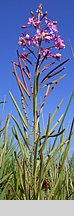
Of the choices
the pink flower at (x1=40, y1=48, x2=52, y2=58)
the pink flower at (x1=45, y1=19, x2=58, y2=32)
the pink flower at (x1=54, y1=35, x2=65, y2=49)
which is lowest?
the pink flower at (x1=40, y1=48, x2=52, y2=58)

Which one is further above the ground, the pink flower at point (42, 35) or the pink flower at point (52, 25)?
the pink flower at point (52, 25)

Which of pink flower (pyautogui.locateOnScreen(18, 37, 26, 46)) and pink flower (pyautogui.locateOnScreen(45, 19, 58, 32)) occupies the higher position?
pink flower (pyautogui.locateOnScreen(45, 19, 58, 32))

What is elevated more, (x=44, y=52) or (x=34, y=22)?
(x=34, y=22)

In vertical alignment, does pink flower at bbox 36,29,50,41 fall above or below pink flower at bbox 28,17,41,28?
below

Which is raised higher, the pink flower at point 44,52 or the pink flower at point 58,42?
the pink flower at point 58,42

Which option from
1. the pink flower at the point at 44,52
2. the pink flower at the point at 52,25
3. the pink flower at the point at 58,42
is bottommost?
the pink flower at the point at 44,52

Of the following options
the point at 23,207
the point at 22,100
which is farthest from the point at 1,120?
the point at 23,207

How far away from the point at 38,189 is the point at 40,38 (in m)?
0.54

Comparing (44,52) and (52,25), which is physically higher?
(52,25)

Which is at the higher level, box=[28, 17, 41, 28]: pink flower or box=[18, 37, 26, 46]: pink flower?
box=[28, 17, 41, 28]: pink flower

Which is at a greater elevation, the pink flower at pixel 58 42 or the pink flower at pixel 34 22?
the pink flower at pixel 34 22

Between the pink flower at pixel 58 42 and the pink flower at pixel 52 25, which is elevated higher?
the pink flower at pixel 52 25

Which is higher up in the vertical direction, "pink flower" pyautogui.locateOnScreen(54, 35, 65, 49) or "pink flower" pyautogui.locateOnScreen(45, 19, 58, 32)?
"pink flower" pyautogui.locateOnScreen(45, 19, 58, 32)

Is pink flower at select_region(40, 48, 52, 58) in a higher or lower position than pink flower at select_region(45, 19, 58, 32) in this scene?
lower
